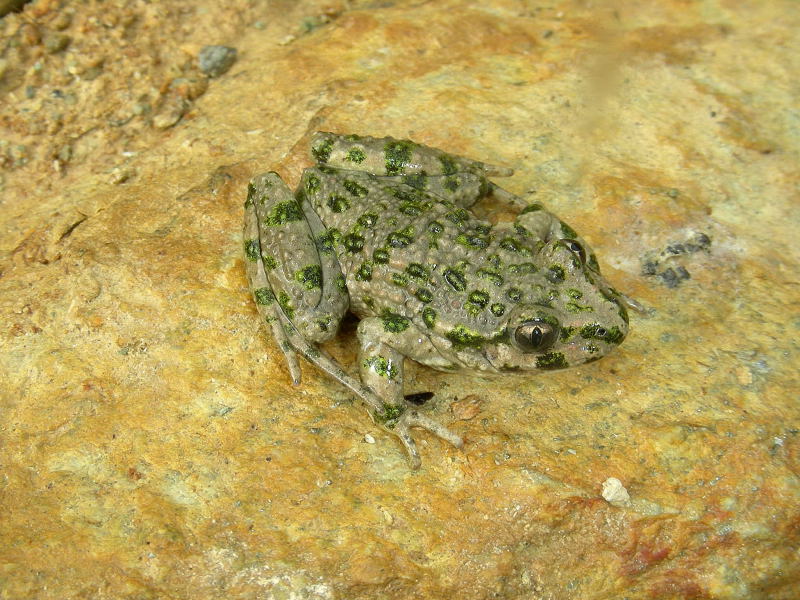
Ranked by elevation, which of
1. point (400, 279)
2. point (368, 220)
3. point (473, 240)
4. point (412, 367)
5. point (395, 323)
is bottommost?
point (412, 367)

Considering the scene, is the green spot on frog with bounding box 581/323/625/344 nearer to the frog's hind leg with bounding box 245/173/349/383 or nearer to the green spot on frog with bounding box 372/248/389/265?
the green spot on frog with bounding box 372/248/389/265

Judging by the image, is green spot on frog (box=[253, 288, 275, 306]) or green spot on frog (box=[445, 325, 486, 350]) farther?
green spot on frog (box=[253, 288, 275, 306])

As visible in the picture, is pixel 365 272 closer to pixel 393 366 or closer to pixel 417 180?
pixel 393 366

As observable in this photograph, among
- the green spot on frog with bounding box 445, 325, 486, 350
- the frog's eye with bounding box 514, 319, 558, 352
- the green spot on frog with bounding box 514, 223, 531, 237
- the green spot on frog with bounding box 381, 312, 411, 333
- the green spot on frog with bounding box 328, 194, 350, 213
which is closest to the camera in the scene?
the frog's eye with bounding box 514, 319, 558, 352

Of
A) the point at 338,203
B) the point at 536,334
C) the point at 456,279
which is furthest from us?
the point at 338,203

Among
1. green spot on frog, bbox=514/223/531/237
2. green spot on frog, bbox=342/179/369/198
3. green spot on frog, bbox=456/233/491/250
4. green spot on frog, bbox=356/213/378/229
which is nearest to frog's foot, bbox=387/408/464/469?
green spot on frog, bbox=456/233/491/250

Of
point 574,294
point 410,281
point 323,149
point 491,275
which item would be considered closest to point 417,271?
point 410,281

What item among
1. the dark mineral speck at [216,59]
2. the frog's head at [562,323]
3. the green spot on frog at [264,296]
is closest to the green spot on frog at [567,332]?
the frog's head at [562,323]

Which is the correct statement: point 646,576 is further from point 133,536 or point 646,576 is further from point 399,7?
point 399,7
